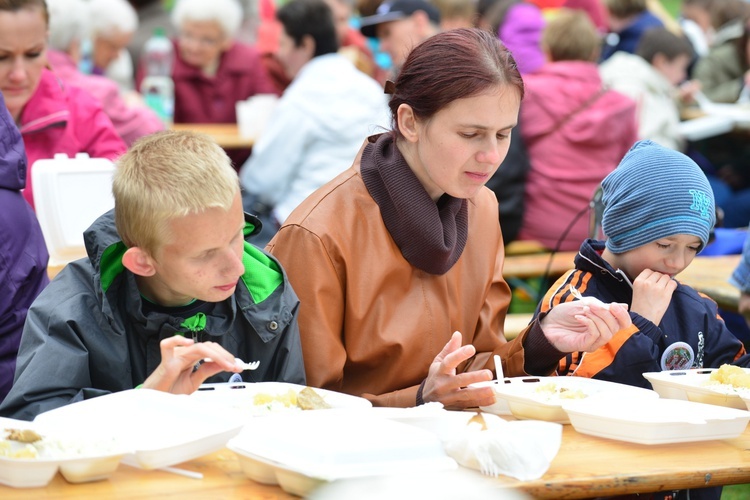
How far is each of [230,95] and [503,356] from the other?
199 inches

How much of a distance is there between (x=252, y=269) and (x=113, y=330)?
369 millimetres

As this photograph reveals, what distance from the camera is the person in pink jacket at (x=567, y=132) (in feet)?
19.1

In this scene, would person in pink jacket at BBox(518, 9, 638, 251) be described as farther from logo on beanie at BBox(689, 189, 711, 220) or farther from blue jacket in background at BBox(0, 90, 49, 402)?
blue jacket in background at BBox(0, 90, 49, 402)

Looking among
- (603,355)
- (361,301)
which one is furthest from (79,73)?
(603,355)

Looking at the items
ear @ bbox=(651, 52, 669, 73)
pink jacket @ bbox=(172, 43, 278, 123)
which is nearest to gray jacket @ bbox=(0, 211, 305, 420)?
pink jacket @ bbox=(172, 43, 278, 123)

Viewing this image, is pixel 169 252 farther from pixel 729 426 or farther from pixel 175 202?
pixel 729 426

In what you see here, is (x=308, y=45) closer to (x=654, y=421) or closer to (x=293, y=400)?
(x=293, y=400)

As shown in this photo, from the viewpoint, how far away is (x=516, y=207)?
5812 mm

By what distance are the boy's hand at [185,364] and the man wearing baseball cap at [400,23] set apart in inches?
179

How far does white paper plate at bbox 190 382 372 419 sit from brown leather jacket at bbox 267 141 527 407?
36 centimetres

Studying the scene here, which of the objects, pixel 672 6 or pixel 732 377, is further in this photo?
pixel 672 6

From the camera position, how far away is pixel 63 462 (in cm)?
176

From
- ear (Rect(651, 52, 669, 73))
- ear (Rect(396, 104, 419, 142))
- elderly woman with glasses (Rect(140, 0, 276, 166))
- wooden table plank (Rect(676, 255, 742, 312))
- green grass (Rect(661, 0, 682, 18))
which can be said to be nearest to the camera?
ear (Rect(396, 104, 419, 142))

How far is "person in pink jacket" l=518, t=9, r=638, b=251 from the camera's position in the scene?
5.81 meters
